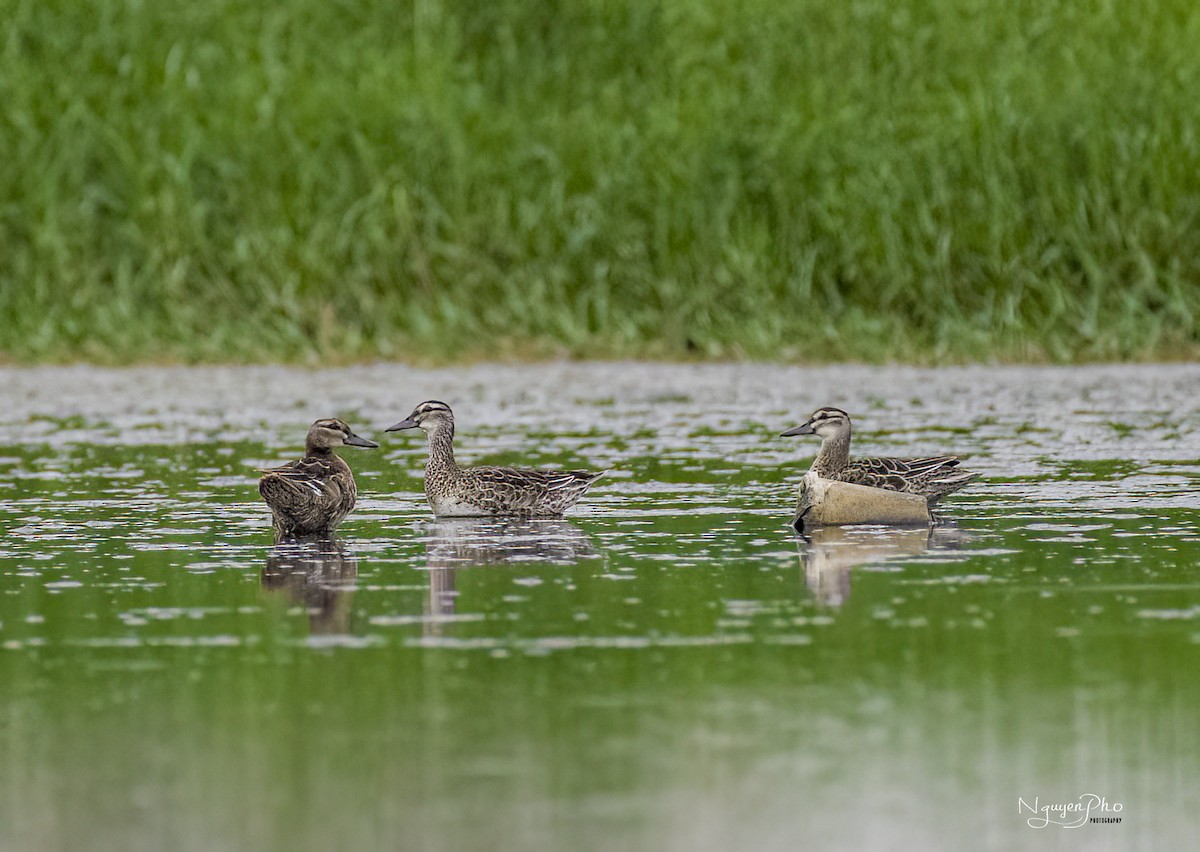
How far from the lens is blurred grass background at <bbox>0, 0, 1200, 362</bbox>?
52.3 feet

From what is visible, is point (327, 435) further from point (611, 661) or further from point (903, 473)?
point (611, 661)

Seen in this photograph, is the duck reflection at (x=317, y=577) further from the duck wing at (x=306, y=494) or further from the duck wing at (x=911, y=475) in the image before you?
the duck wing at (x=911, y=475)

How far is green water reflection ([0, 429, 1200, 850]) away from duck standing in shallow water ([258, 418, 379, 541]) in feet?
0.66

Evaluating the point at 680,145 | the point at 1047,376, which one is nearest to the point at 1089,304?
the point at 1047,376

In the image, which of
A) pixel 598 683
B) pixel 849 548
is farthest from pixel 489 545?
pixel 598 683

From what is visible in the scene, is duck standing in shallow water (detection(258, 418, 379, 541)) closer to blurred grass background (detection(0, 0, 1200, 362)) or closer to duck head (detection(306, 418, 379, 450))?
duck head (detection(306, 418, 379, 450))

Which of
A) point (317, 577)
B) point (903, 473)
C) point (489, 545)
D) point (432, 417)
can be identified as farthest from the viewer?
point (432, 417)

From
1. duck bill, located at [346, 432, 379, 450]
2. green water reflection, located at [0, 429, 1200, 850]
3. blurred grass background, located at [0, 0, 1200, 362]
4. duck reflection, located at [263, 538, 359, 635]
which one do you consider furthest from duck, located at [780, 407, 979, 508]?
blurred grass background, located at [0, 0, 1200, 362]

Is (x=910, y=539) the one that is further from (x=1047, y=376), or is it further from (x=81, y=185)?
(x=81, y=185)

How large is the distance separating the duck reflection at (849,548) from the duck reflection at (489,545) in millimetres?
852

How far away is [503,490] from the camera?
31.1 feet

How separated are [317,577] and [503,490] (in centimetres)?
193

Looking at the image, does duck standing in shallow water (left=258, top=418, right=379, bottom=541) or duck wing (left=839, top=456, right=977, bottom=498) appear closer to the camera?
duck standing in shallow water (left=258, top=418, right=379, bottom=541)

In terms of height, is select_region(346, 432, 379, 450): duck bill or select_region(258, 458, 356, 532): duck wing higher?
select_region(346, 432, 379, 450): duck bill
